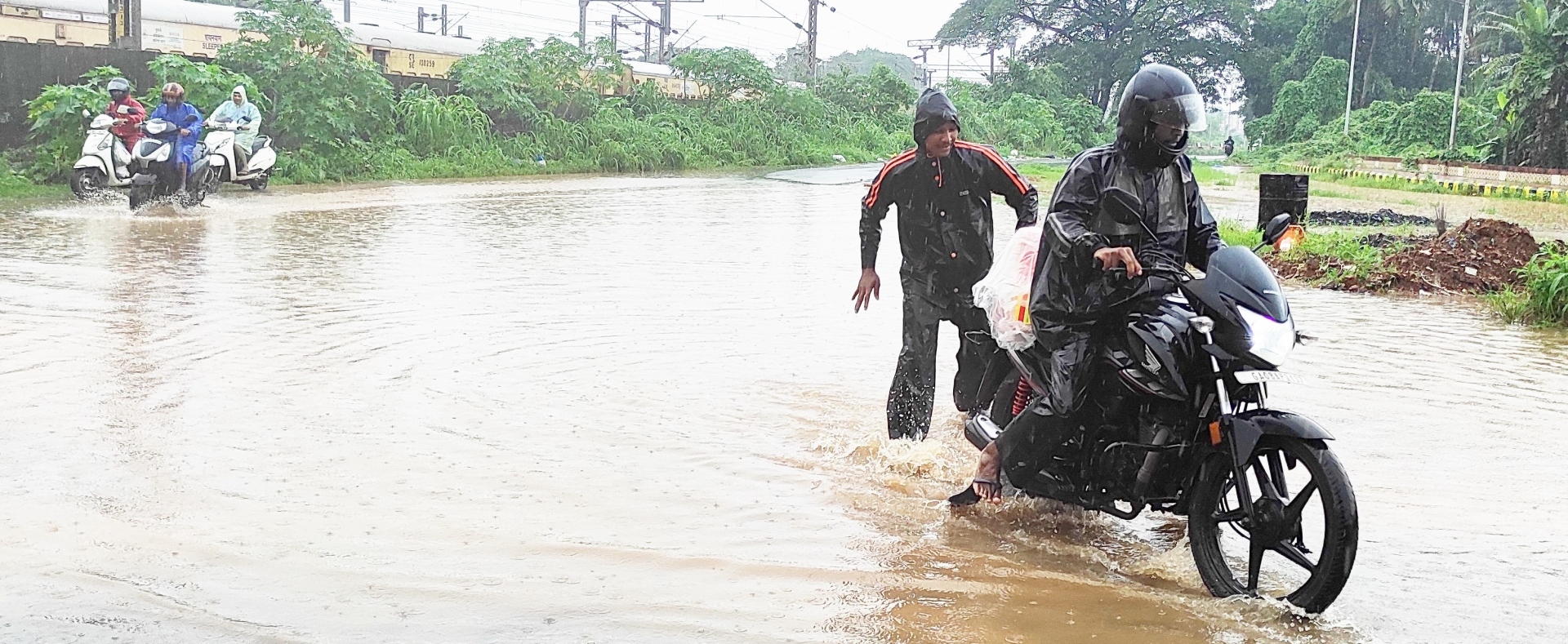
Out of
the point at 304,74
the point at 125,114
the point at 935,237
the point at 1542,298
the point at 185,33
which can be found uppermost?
the point at 185,33

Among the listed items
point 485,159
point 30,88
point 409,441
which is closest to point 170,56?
point 30,88

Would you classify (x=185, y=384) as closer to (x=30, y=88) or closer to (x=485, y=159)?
(x=30, y=88)

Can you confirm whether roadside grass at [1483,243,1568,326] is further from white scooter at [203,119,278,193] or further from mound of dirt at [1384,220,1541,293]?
white scooter at [203,119,278,193]

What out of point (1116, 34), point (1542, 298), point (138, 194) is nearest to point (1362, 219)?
point (1542, 298)

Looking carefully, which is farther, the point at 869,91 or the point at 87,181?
the point at 869,91

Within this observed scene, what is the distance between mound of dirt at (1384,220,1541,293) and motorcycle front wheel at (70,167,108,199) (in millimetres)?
13703

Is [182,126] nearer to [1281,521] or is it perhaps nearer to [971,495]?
[971,495]

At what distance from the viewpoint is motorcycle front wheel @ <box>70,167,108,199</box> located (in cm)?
1574

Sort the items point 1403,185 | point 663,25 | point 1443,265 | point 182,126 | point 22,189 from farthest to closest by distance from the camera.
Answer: point 663,25, point 1403,185, point 22,189, point 182,126, point 1443,265

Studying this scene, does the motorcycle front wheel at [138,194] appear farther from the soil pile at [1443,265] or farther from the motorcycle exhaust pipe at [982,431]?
the motorcycle exhaust pipe at [982,431]

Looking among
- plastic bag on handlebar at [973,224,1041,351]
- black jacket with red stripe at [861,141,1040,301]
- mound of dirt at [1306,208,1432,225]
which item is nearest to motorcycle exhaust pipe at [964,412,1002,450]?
plastic bag on handlebar at [973,224,1041,351]

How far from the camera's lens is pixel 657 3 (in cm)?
5384

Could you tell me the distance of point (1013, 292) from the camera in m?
4.48

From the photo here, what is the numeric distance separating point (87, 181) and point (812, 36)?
38663 mm
